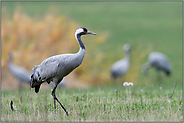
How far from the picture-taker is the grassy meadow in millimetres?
5285

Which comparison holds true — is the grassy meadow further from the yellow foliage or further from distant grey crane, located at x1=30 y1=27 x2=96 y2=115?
distant grey crane, located at x1=30 y1=27 x2=96 y2=115

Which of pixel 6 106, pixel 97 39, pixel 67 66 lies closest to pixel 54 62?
pixel 67 66

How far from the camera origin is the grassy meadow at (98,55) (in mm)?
5285

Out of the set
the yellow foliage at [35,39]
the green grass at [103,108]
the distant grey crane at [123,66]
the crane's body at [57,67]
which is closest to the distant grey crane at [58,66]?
the crane's body at [57,67]

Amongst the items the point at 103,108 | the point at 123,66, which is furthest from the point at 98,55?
the point at 103,108

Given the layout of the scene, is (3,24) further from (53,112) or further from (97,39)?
(53,112)

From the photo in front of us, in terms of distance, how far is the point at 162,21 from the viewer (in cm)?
3142

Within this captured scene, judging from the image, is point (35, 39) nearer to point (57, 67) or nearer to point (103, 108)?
point (57, 67)

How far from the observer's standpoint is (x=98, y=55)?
46.6 ft

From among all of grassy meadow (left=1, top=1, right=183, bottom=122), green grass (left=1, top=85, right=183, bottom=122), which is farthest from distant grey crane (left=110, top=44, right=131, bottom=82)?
green grass (left=1, top=85, right=183, bottom=122)

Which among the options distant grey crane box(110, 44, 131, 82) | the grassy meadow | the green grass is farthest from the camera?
distant grey crane box(110, 44, 131, 82)

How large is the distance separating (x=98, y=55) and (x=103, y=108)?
28.7 feet

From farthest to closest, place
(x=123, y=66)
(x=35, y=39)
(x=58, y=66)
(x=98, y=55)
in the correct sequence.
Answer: (x=98, y=55)
(x=35, y=39)
(x=123, y=66)
(x=58, y=66)

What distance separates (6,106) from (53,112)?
108 cm
